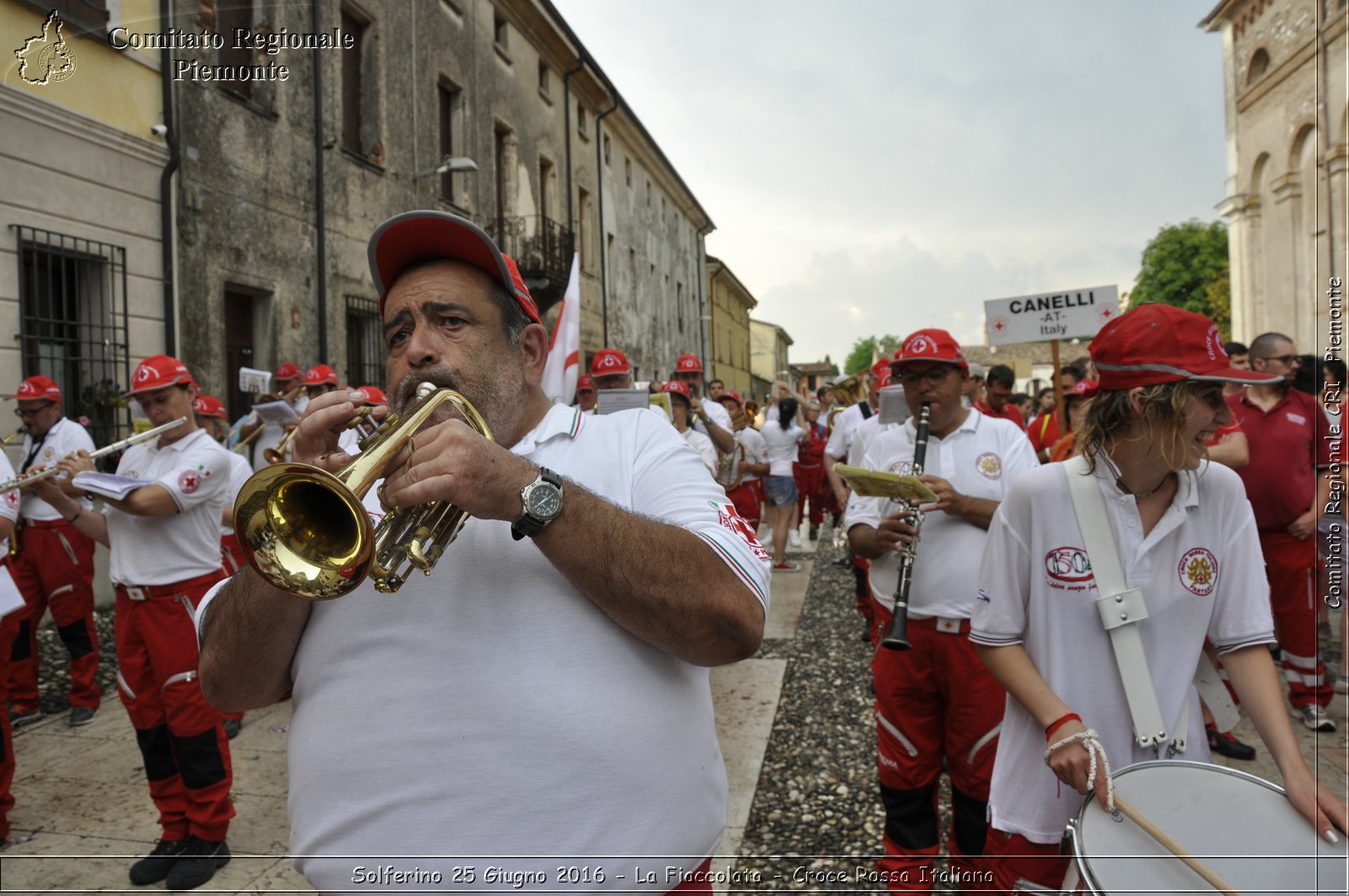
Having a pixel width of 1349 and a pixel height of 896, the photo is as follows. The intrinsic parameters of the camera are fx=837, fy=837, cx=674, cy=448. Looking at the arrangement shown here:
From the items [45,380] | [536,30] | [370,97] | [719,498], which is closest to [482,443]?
[719,498]

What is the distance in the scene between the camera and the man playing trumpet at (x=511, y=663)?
54.9 inches

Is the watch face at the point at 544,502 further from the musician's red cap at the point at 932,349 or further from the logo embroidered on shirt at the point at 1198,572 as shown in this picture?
the musician's red cap at the point at 932,349

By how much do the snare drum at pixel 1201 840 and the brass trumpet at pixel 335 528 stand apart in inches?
59.1

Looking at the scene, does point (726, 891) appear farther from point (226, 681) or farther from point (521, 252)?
point (521, 252)

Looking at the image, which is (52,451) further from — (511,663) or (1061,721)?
(1061,721)

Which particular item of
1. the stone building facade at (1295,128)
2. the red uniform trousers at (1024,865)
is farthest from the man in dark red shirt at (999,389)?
the red uniform trousers at (1024,865)

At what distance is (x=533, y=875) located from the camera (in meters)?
1.39

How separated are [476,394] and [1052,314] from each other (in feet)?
17.3

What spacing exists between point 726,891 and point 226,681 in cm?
254

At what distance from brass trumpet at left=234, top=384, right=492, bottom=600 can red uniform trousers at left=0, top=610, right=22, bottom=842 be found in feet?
13.1

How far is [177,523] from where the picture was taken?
14.1 feet

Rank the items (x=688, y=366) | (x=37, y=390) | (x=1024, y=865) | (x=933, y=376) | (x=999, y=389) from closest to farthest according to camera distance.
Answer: (x=1024, y=865) → (x=933, y=376) → (x=37, y=390) → (x=999, y=389) → (x=688, y=366)

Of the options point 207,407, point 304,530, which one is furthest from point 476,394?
point 207,407

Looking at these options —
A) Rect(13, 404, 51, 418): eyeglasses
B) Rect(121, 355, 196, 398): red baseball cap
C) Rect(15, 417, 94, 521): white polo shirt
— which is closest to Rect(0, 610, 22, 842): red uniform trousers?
Rect(121, 355, 196, 398): red baseball cap
